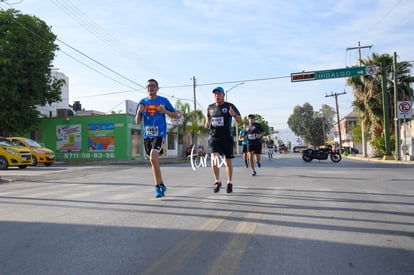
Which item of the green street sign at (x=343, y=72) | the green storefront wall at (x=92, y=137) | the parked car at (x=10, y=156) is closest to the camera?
the parked car at (x=10, y=156)

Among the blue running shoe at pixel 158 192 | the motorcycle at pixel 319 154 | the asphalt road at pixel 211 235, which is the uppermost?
the motorcycle at pixel 319 154

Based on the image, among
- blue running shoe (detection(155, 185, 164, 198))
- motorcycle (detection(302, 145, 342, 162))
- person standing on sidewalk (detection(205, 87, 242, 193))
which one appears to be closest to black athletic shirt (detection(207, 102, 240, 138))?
person standing on sidewalk (detection(205, 87, 242, 193))

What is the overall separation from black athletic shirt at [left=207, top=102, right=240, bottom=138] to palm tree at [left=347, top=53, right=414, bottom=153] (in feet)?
81.7

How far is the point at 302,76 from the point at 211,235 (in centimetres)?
2510

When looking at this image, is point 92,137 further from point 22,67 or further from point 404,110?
point 404,110

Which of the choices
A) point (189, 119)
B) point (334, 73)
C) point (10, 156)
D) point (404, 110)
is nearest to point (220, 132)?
point (10, 156)

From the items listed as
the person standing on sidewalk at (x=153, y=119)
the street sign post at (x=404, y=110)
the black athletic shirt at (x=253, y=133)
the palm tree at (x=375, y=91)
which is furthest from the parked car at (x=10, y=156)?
the palm tree at (x=375, y=91)

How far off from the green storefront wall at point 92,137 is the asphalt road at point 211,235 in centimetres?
2489

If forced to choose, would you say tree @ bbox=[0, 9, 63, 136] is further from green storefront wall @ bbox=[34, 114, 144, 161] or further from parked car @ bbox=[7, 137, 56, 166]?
parked car @ bbox=[7, 137, 56, 166]

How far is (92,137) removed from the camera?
3241cm

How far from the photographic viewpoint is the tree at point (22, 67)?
2730cm

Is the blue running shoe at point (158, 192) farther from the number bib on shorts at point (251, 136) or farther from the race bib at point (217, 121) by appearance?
the number bib on shorts at point (251, 136)

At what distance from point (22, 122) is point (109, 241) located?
92.0ft

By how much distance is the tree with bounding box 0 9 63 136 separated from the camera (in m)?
27.3
